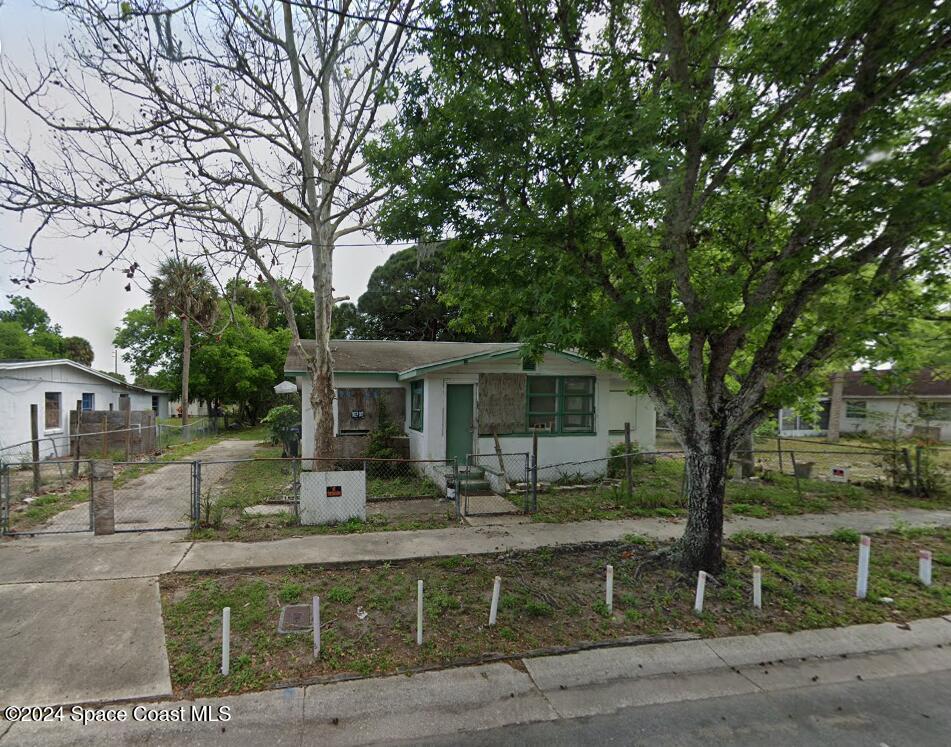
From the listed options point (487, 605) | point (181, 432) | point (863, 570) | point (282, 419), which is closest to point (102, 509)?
point (487, 605)

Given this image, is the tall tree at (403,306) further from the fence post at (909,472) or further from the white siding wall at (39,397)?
the fence post at (909,472)

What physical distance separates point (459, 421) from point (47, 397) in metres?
14.6

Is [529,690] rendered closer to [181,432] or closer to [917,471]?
[917,471]

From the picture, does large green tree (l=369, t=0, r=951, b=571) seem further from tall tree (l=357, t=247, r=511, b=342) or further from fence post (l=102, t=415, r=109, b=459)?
tall tree (l=357, t=247, r=511, b=342)

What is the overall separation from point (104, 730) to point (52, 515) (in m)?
6.87

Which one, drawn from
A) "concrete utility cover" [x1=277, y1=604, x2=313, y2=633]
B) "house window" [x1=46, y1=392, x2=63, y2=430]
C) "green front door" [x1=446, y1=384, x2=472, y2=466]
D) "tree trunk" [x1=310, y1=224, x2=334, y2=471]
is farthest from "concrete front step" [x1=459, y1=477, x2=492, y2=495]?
"house window" [x1=46, y1=392, x2=63, y2=430]

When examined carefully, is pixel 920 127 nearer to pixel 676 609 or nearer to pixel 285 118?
pixel 676 609

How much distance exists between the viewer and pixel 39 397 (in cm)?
1505

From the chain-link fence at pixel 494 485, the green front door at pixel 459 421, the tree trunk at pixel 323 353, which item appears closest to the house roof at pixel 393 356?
the green front door at pixel 459 421

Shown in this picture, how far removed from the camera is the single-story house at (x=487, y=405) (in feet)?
35.9

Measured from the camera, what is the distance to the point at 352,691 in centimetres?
364

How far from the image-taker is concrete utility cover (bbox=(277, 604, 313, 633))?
4.43m

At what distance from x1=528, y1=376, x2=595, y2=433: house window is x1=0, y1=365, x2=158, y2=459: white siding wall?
1133 cm

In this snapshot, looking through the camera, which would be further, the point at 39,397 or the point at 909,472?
the point at 39,397
